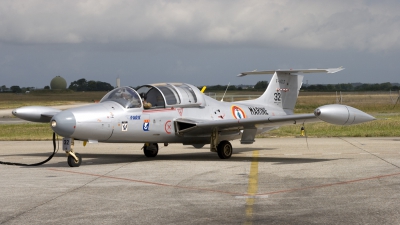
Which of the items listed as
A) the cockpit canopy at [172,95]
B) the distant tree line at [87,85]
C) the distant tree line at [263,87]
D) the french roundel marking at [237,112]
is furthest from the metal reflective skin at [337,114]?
the distant tree line at [87,85]

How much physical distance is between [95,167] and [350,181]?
645 centimetres

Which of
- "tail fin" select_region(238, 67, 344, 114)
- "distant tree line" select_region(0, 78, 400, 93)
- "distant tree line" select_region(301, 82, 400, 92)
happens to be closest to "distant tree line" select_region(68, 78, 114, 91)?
"distant tree line" select_region(0, 78, 400, 93)

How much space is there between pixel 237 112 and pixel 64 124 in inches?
245

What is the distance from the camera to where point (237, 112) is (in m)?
18.4

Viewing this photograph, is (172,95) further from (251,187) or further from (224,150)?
(251,187)

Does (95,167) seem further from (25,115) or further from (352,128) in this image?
(352,128)

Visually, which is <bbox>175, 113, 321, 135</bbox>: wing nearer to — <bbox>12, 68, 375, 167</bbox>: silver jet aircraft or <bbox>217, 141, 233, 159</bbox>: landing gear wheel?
<bbox>12, 68, 375, 167</bbox>: silver jet aircraft

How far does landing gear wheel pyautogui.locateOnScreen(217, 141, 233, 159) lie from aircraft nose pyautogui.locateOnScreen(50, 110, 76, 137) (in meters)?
4.56

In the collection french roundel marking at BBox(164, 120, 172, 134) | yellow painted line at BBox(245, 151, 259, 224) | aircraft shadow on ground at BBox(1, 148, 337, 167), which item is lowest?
yellow painted line at BBox(245, 151, 259, 224)

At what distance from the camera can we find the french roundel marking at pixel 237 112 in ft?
60.0

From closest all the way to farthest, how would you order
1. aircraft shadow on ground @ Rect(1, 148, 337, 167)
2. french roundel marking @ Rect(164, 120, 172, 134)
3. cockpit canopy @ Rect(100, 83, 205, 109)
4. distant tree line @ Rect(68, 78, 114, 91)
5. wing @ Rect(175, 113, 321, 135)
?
wing @ Rect(175, 113, 321, 135) → cockpit canopy @ Rect(100, 83, 205, 109) → aircraft shadow on ground @ Rect(1, 148, 337, 167) → french roundel marking @ Rect(164, 120, 172, 134) → distant tree line @ Rect(68, 78, 114, 91)

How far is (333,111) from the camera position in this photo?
1397 cm

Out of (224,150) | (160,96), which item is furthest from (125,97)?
(224,150)

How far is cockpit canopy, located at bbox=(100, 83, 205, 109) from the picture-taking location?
15594 mm
